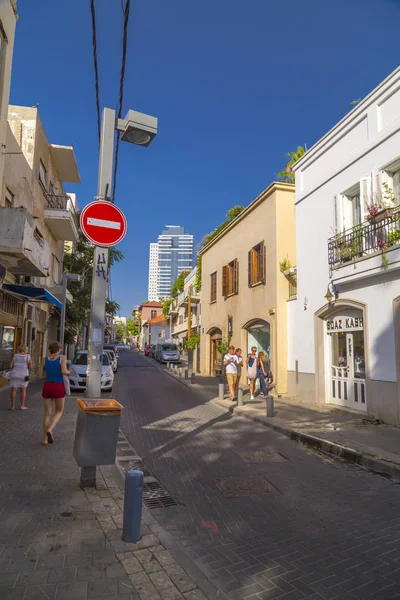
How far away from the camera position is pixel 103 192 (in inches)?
218

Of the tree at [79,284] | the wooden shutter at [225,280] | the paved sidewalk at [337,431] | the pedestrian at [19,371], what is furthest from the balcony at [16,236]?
the tree at [79,284]

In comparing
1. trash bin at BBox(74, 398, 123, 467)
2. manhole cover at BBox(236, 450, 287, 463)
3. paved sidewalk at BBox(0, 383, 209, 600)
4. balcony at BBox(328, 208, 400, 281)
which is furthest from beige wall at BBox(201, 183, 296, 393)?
trash bin at BBox(74, 398, 123, 467)

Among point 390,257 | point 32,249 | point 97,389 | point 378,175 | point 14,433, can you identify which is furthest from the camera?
point 32,249

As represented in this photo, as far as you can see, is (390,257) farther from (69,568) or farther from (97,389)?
(69,568)

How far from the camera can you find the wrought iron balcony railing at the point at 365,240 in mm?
9750

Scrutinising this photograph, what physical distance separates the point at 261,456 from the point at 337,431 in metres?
2.57

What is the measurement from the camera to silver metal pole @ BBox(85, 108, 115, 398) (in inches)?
201

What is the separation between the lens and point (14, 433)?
7.93 m

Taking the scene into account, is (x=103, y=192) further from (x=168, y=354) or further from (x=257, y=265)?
(x=168, y=354)

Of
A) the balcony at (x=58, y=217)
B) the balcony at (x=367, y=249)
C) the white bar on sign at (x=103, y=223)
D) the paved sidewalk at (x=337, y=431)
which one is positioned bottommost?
the paved sidewalk at (x=337, y=431)

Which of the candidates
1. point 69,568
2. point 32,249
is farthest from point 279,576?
point 32,249

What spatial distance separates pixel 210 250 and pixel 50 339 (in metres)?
11.2

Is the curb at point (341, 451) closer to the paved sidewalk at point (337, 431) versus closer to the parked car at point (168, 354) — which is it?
the paved sidewalk at point (337, 431)

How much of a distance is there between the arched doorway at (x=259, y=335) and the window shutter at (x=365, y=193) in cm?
739
